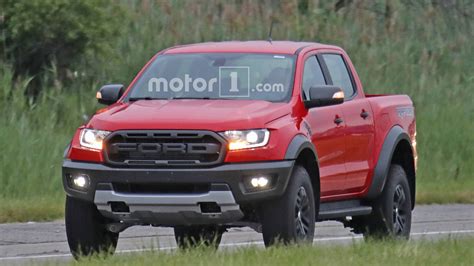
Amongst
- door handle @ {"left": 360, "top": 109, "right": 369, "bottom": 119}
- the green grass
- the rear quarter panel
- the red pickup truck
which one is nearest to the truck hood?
the red pickup truck

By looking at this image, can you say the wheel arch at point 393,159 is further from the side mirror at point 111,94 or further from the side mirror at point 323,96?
the side mirror at point 111,94

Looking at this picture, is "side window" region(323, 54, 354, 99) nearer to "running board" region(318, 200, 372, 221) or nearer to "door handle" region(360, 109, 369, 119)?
"door handle" region(360, 109, 369, 119)

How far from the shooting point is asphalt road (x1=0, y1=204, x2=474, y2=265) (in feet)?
44.9

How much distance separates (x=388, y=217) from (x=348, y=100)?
1.11 m

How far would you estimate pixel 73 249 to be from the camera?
12.2 m

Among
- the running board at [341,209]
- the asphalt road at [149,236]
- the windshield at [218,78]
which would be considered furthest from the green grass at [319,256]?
the windshield at [218,78]

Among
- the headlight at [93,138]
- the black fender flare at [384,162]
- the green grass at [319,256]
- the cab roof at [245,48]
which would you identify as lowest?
the black fender flare at [384,162]

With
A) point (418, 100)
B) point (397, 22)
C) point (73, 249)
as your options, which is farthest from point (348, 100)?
point (397, 22)

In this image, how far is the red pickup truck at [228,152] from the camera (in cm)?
1159

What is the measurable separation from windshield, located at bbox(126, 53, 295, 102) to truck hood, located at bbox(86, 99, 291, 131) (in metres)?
0.32

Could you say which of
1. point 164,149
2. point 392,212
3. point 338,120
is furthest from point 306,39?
point 164,149

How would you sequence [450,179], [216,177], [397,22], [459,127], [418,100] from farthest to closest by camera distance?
[397,22], [418,100], [459,127], [450,179], [216,177]

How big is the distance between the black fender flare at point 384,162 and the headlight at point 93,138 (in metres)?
2.88

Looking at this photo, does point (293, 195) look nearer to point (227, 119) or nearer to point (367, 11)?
point (227, 119)
